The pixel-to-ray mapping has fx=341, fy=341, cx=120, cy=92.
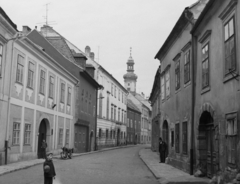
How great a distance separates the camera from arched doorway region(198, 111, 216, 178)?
12.9m

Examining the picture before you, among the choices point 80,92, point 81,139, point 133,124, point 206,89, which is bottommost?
point 81,139

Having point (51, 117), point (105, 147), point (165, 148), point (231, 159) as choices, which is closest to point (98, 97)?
point (105, 147)

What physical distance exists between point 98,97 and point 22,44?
22.9 meters

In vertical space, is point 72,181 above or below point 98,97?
below

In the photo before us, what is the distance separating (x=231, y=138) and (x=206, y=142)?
360 cm

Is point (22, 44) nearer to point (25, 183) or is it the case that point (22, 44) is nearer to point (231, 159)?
point (25, 183)

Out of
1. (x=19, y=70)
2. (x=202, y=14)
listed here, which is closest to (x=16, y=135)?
(x=19, y=70)

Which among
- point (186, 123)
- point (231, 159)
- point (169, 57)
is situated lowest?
point (231, 159)

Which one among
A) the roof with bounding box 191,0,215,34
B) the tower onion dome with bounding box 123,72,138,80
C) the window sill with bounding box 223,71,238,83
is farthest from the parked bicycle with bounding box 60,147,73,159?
the tower onion dome with bounding box 123,72,138,80

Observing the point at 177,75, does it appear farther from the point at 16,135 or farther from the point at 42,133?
the point at 42,133

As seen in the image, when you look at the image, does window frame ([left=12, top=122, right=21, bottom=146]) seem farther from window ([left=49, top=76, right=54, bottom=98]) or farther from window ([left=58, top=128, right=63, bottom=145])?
window ([left=58, top=128, right=63, bottom=145])

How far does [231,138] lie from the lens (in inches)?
395

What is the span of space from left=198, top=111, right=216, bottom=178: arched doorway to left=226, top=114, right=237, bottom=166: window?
2.48 metres

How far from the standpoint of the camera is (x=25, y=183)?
11773mm
